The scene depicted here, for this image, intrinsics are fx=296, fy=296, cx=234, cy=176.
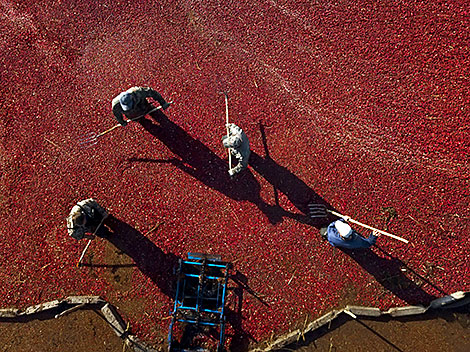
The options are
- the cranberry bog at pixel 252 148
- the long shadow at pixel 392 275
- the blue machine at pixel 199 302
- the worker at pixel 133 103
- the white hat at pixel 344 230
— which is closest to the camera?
the white hat at pixel 344 230

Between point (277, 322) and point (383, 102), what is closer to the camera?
point (277, 322)

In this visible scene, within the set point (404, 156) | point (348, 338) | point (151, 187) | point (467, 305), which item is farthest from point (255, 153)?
point (467, 305)

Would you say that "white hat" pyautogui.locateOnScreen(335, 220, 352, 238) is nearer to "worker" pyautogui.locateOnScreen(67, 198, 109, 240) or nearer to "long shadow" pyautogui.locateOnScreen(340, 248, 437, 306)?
"long shadow" pyautogui.locateOnScreen(340, 248, 437, 306)

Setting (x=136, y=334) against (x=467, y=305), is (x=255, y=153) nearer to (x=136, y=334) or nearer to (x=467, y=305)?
(x=136, y=334)

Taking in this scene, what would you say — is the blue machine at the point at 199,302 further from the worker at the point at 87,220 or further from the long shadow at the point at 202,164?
the worker at the point at 87,220

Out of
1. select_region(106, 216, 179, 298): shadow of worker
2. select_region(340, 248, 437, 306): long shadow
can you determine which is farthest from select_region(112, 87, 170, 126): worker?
select_region(340, 248, 437, 306): long shadow

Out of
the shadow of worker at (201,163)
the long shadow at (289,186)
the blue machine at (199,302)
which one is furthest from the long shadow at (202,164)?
the blue machine at (199,302)
